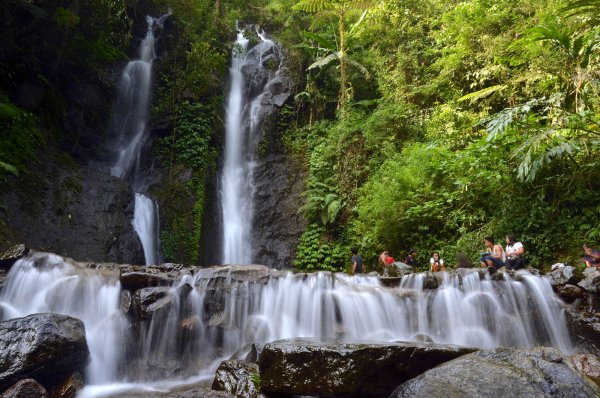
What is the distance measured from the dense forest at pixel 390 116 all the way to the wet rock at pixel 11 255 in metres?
1.44

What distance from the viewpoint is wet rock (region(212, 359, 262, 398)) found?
4.52 m

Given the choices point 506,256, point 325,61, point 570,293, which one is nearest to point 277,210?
point 325,61

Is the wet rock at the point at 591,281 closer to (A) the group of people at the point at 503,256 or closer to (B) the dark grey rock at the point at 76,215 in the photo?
(A) the group of people at the point at 503,256

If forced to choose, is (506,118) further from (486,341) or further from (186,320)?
(186,320)

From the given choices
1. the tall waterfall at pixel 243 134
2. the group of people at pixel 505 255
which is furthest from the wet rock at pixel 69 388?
the tall waterfall at pixel 243 134

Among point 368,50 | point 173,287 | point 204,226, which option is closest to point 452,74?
point 368,50

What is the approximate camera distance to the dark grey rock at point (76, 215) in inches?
392

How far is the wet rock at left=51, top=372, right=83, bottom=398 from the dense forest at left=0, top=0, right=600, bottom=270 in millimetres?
5289

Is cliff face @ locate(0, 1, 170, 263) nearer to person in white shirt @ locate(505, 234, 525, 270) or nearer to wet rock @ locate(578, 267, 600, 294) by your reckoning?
person in white shirt @ locate(505, 234, 525, 270)

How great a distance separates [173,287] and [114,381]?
174 cm

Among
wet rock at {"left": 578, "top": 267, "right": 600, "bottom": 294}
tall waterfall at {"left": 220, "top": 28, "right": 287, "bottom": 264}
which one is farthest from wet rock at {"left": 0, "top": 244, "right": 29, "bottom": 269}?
wet rock at {"left": 578, "top": 267, "right": 600, "bottom": 294}

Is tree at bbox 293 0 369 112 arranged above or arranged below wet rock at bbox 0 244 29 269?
above

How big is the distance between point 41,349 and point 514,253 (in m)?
8.68

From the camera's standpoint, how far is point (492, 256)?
8969mm
